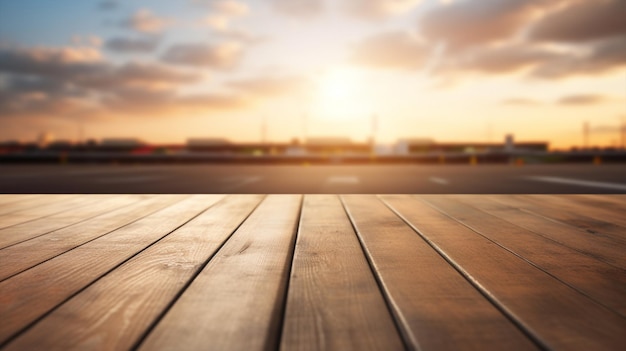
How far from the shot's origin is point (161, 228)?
2.77 meters

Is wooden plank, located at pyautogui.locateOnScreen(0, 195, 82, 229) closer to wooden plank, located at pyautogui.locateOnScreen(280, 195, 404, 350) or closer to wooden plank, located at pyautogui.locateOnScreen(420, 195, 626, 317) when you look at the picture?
wooden plank, located at pyautogui.locateOnScreen(280, 195, 404, 350)

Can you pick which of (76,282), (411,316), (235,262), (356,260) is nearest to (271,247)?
(235,262)

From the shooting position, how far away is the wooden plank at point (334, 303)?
115 centimetres

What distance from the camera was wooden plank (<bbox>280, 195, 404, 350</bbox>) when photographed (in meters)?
1.15

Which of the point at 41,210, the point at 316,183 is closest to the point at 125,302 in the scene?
the point at 41,210

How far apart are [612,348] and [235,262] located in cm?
129

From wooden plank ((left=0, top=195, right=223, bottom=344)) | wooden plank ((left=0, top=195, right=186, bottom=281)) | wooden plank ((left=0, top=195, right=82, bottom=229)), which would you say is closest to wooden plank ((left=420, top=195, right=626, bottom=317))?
wooden plank ((left=0, top=195, right=223, bottom=344))

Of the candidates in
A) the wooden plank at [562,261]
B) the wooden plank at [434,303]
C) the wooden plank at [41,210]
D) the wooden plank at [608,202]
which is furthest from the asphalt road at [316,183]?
the wooden plank at [434,303]

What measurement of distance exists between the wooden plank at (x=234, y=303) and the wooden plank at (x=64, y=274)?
0.39 meters

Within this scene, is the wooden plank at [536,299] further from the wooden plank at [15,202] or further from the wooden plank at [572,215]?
the wooden plank at [15,202]

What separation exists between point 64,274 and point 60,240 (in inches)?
29.8

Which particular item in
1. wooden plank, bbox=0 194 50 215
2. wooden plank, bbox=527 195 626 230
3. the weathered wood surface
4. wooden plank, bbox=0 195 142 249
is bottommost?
wooden plank, bbox=0 194 50 215

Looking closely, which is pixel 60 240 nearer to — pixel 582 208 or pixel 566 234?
pixel 566 234

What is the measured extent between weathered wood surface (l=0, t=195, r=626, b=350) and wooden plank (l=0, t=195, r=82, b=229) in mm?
79
